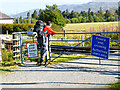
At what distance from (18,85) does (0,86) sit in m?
0.51

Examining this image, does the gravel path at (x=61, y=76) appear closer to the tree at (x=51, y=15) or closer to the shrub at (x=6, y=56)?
the shrub at (x=6, y=56)

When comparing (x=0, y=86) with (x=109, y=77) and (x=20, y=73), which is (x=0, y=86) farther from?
(x=109, y=77)

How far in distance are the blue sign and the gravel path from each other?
0.56 meters

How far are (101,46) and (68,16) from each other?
26.7 meters

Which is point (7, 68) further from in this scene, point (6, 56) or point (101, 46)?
point (101, 46)

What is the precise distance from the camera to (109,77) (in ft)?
21.1

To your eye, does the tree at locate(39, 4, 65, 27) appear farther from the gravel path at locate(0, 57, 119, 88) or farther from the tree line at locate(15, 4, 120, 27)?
the gravel path at locate(0, 57, 119, 88)

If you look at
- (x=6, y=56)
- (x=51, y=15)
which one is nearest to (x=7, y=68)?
(x=6, y=56)

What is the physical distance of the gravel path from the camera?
5.85m

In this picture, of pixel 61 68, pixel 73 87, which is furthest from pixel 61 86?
pixel 61 68

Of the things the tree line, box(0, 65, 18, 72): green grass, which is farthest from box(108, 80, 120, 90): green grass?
the tree line

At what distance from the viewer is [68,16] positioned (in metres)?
33.3

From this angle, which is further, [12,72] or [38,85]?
[12,72]

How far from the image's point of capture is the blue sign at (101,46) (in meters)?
6.82
